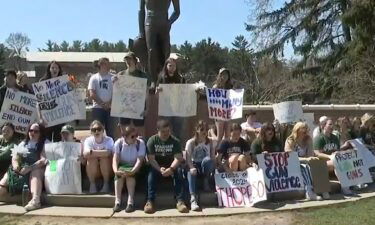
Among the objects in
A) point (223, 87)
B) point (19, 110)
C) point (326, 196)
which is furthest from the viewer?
point (223, 87)

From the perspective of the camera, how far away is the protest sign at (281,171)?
880 cm

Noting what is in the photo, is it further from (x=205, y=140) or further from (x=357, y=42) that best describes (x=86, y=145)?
(x=357, y=42)

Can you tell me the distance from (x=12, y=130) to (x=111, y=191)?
2049 millimetres

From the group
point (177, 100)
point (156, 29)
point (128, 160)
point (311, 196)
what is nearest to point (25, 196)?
point (128, 160)

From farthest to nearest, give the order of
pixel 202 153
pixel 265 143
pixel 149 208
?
pixel 265 143, pixel 202 153, pixel 149 208

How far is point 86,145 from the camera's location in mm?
8633

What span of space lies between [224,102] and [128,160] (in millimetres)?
2438

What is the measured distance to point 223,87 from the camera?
33.2 feet

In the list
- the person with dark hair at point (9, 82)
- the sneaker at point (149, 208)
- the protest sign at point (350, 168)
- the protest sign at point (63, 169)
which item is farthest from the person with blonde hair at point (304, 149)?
the person with dark hair at point (9, 82)

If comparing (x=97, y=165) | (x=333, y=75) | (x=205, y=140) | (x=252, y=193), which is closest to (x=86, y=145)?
(x=97, y=165)

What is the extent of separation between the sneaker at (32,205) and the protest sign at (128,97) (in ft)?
6.59

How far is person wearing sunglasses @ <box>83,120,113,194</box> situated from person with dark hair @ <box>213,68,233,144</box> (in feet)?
7.74

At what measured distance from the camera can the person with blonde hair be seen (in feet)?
29.2

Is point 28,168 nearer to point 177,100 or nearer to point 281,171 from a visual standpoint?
point 177,100
